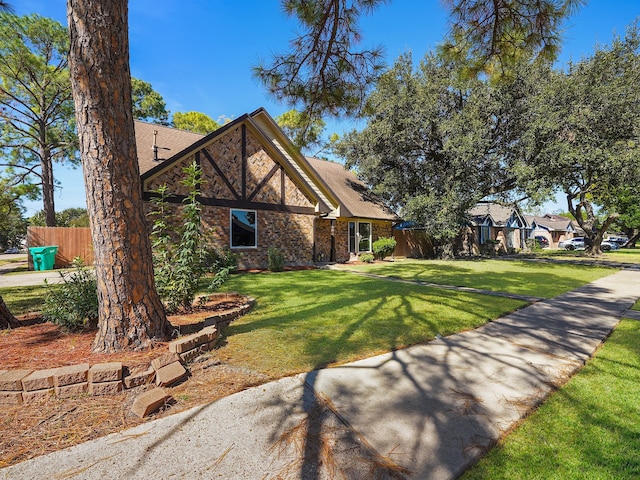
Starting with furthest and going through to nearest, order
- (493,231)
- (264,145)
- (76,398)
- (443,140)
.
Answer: (493,231), (443,140), (264,145), (76,398)

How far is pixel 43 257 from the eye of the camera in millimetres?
13719

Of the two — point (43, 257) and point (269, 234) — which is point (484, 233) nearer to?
point (269, 234)

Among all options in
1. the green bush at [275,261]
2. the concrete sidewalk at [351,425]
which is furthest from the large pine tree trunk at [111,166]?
the green bush at [275,261]

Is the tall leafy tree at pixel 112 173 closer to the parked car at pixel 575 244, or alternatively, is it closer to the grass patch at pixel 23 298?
the grass patch at pixel 23 298

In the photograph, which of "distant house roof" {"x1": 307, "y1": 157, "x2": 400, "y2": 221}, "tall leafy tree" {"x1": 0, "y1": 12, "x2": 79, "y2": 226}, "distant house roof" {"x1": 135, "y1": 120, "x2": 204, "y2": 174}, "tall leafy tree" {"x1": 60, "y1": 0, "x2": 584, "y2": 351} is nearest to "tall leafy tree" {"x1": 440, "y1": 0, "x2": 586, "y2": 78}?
"tall leafy tree" {"x1": 60, "y1": 0, "x2": 584, "y2": 351}

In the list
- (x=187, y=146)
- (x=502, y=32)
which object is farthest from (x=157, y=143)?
(x=502, y=32)

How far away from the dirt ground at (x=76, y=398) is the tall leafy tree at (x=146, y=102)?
95.8ft

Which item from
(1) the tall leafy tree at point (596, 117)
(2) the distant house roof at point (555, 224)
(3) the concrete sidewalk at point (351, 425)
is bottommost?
(3) the concrete sidewalk at point (351, 425)

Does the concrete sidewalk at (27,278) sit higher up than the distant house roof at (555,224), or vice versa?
the distant house roof at (555,224)

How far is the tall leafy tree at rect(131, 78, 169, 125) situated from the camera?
27172 mm

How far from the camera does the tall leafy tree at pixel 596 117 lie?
46.8 feet

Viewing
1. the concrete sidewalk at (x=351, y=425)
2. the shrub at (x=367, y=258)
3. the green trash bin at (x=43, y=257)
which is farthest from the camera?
the shrub at (x=367, y=258)

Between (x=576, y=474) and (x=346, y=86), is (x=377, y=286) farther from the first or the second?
(x=576, y=474)

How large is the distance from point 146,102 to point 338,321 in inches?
1212
